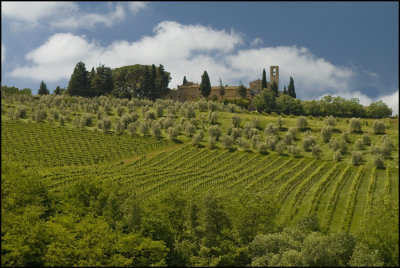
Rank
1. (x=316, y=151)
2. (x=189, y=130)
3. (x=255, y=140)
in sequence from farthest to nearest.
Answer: (x=189, y=130), (x=255, y=140), (x=316, y=151)

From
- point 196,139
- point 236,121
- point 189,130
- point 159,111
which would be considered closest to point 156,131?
point 189,130

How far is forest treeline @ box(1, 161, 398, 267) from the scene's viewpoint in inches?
1652

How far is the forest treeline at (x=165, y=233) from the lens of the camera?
4197 cm

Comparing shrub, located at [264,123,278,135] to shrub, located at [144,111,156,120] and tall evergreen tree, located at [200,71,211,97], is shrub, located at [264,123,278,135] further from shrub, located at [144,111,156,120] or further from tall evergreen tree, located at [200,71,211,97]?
tall evergreen tree, located at [200,71,211,97]

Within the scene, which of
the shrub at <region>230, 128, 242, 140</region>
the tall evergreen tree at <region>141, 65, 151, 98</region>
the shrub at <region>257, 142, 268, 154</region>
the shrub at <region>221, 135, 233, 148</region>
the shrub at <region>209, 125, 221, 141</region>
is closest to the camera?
the shrub at <region>257, 142, 268, 154</region>

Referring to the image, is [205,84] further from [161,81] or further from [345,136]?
[345,136]

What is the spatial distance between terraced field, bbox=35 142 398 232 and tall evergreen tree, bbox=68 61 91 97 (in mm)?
87301

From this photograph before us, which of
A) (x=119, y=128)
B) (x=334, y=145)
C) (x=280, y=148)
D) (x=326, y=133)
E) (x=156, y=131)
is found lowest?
(x=280, y=148)

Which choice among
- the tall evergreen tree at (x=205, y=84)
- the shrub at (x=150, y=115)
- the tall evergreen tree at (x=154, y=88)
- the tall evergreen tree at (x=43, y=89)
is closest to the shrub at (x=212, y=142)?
the shrub at (x=150, y=115)

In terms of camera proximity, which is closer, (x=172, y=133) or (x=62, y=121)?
(x=172, y=133)

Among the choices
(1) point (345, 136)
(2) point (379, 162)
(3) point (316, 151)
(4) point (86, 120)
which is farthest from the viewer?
(4) point (86, 120)

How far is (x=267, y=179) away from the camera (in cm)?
9106

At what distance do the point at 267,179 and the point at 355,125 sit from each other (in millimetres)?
53047

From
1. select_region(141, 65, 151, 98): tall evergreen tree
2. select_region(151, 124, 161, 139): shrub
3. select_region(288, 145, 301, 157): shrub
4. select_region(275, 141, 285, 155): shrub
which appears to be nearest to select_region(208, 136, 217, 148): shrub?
select_region(151, 124, 161, 139): shrub
